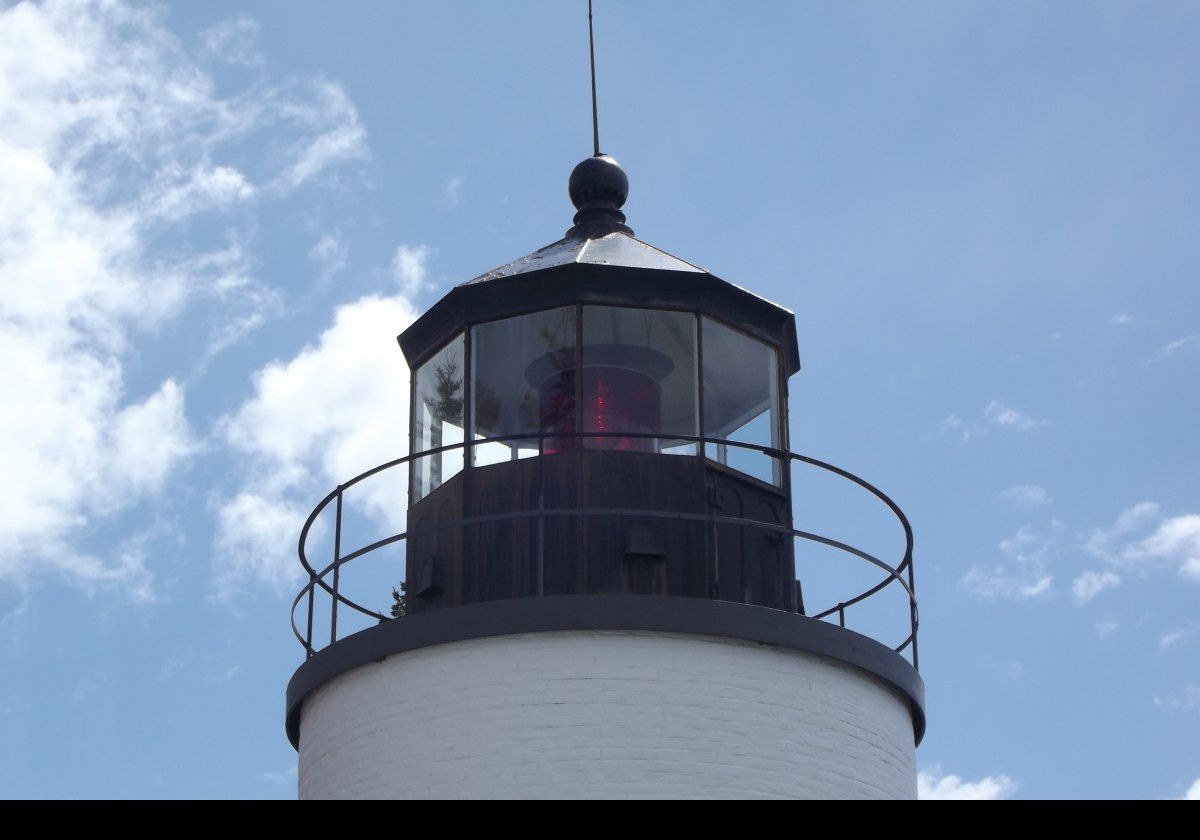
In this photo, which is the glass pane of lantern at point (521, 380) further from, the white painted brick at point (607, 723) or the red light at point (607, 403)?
the white painted brick at point (607, 723)

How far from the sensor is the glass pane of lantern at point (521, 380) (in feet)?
33.1

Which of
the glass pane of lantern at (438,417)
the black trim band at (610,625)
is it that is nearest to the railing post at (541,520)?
the black trim band at (610,625)

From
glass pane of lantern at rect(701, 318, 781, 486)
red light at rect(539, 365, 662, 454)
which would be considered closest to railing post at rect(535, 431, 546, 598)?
red light at rect(539, 365, 662, 454)

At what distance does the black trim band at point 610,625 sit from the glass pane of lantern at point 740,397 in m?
1.31

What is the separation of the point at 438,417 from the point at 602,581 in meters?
1.79

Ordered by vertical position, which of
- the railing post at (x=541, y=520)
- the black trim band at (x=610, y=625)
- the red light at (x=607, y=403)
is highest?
the red light at (x=607, y=403)

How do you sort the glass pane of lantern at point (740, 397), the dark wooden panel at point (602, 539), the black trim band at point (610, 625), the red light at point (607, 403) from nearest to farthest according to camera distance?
the black trim band at point (610, 625), the dark wooden panel at point (602, 539), the red light at point (607, 403), the glass pane of lantern at point (740, 397)

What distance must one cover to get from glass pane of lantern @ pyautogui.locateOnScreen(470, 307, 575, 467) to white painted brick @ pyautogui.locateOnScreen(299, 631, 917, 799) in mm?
1516

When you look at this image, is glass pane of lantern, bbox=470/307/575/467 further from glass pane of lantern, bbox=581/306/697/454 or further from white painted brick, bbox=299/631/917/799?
white painted brick, bbox=299/631/917/799

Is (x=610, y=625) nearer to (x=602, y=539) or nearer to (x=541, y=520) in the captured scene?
(x=541, y=520)

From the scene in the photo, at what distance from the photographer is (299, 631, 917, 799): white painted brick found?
8680mm

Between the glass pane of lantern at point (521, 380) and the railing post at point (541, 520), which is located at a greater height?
the glass pane of lantern at point (521, 380)

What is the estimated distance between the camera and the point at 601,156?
1159 cm
